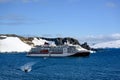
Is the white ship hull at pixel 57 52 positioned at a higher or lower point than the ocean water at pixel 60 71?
higher

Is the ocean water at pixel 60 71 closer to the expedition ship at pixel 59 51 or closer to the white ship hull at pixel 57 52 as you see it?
the white ship hull at pixel 57 52

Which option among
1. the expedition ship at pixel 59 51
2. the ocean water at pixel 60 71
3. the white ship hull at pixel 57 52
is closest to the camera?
the ocean water at pixel 60 71

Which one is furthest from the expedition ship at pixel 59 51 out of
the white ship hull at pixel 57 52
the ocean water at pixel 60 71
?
the ocean water at pixel 60 71

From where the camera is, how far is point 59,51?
135750mm

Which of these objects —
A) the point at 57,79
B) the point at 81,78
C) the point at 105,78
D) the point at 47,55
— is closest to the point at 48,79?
the point at 57,79

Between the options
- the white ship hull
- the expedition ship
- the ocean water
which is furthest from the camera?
the expedition ship

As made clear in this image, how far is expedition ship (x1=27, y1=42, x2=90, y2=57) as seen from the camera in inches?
5084

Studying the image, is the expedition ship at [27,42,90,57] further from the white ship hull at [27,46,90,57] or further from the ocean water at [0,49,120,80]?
the ocean water at [0,49,120,80]

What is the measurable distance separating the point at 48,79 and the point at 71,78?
140 inches

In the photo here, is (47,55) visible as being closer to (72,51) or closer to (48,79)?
(72,51)

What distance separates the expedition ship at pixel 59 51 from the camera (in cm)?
12914

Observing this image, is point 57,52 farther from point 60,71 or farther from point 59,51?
point 60,71

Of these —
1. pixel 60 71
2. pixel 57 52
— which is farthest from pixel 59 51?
pixel 60 71

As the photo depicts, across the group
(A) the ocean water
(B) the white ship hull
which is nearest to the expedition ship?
(B) the white ship hull
